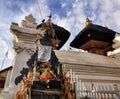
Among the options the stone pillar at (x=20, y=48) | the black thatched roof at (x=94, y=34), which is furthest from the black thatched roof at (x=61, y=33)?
the stone pillar at (x=20, y=48)

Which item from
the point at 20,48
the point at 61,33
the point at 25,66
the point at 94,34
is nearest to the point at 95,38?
the point at 94,34

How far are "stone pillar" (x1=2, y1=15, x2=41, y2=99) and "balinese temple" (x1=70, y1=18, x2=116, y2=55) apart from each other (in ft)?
32.1

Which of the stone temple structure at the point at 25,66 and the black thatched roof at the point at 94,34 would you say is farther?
the black thatched roof at the point at 94,34

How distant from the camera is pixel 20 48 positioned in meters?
8.50

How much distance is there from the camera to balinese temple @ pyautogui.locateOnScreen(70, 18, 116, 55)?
18359 mm

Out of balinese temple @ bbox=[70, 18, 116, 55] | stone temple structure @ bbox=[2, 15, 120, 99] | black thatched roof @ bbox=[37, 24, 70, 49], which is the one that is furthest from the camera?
balinese temple @ bbox=[70, 18, 116, 55]

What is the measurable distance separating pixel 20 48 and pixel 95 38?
484 inches

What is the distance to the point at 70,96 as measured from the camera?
19.1 feet

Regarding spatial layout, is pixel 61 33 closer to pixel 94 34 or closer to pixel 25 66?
pixel 94 34

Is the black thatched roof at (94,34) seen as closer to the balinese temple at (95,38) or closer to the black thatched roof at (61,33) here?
the balinese temple at (95,38)

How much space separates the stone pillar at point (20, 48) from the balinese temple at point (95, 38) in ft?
32.1

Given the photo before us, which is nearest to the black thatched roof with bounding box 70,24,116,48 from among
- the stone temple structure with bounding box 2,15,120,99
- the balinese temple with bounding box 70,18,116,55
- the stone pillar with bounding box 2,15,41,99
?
Answer: the balinese temple with bounding box 70,18,116,55

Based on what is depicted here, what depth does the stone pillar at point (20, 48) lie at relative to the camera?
7.25 metres

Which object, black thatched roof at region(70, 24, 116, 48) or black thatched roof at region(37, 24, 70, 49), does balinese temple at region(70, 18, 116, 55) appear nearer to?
black thatched roof at region(70, 24, 116, 48)
